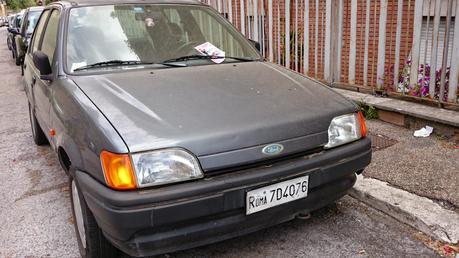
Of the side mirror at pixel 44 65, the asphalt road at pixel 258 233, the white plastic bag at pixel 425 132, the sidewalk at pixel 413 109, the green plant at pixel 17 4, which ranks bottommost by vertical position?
the asphalt road at pixel 258 233

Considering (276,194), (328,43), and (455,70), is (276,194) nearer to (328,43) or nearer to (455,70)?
(455,70)

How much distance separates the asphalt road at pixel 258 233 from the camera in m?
2.87

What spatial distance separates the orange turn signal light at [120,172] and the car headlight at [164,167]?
0.03m

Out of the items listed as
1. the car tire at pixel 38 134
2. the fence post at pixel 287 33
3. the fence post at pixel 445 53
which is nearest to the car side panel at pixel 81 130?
the car tire at pixel 38 134

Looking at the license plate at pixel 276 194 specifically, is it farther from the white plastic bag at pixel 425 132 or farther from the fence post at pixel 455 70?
the fence post at pixel 455 70

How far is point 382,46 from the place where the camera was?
17.3 ft

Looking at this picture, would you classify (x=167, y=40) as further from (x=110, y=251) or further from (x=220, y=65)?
(x=110, y=251)

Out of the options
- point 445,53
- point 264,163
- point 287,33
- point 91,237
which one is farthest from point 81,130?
point 287,33

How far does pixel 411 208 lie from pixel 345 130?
88 cm

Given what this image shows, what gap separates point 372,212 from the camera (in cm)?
337

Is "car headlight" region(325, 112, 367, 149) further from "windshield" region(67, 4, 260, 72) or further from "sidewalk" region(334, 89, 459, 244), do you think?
"windshield" region(67, 4, 260, 72)

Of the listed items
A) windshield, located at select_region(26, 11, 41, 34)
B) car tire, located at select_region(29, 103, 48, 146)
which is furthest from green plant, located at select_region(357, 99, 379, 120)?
windshield, located at select_region(26, 11, 41, 34)

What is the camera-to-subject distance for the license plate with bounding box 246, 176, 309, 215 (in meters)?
2.44

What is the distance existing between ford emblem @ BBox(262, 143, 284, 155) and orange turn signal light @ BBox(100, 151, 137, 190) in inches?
29.8
